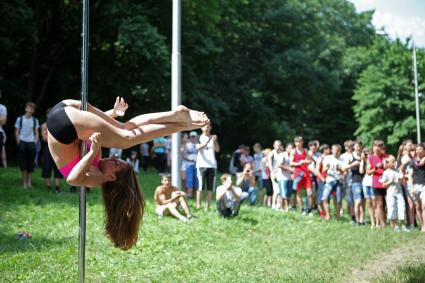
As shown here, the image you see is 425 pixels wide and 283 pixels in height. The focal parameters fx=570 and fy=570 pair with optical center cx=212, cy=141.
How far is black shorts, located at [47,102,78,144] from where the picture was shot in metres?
5.39

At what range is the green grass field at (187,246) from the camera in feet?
24.4

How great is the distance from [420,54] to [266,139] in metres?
11.2

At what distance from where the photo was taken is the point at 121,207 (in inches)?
219

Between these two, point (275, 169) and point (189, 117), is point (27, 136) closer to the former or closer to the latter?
point (275, 169)

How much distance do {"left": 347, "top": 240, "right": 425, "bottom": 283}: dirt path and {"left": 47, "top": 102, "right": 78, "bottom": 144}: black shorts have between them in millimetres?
4255

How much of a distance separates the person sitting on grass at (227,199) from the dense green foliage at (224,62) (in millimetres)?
9099

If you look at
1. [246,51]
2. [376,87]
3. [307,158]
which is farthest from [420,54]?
[307,158]

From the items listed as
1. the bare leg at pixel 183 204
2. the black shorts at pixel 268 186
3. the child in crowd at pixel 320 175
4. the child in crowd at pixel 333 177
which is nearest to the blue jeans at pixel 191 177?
the black shorts at pixel 268 186

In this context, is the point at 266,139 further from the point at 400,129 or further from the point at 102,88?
the point at 102,88

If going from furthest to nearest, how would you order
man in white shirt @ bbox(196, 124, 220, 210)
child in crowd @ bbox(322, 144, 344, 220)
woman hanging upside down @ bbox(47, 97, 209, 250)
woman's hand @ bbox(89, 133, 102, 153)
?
child in crowd @ bbox(322, 144, 344, 220) → man in white shirt @ bbox(196, 124, 220, 210) → woman hanging upside down @ bbox(47, 97, 209, 250) → woman's hand @ bbox(89, 133, 102, 153)

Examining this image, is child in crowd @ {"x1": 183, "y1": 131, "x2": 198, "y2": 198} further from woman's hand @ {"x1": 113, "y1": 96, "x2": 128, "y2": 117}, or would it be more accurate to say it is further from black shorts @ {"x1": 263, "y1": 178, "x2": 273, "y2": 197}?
woman's hand @ {"x1": 113, "y1": 96, "x2": 128, "y2": 117}

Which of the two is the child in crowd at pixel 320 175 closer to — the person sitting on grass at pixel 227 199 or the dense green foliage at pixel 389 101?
the person sitting on grass at pixel 227 199

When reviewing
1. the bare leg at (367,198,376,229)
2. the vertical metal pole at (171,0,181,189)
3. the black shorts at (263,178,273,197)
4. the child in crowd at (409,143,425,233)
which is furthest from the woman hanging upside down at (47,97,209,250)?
the black shorts at (263,178,273,197)

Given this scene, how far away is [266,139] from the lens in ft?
107
